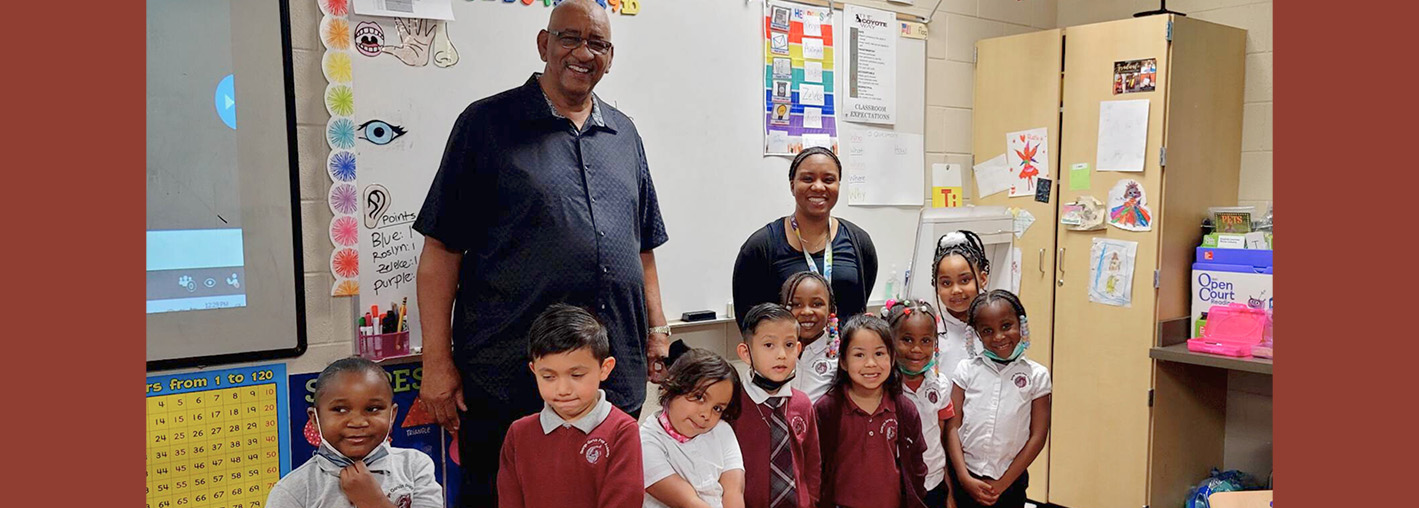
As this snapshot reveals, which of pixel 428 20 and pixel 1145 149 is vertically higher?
pixel 428 20

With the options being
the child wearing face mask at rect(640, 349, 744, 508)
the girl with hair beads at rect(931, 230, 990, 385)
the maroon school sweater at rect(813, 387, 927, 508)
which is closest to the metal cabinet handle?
the girl with hair beads at rect(931, 230, 990, 385)

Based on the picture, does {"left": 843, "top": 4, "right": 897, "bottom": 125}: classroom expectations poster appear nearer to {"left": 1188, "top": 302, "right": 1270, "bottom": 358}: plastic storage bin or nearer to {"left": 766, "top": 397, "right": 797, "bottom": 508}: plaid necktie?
{"left": 1188, "top": 302, "right": 1270, "bottom": 358}: plastic storage bin

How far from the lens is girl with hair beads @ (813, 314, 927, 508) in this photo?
7.81 ft

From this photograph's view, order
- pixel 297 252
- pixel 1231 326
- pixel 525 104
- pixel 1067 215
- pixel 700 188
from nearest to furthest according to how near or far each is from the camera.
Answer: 1. pixel 525 104
2. pixel 297 252
3. pixel 700 188
4. pixel 1231 326
5. pixel 1067 215

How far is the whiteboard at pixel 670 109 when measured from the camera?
9.07ft

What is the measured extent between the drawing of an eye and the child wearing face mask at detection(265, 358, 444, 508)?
913 mm

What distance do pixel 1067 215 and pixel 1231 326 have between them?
0.69 meters

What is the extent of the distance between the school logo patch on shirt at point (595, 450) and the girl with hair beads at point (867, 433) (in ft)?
2.13

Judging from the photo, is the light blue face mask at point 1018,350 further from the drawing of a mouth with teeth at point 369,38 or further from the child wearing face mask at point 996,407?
the drawing of a mouth with teeth at point 369,38

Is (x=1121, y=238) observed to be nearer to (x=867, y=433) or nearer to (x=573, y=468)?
(x=867, y=433)

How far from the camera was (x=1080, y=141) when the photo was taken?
12.7 feet

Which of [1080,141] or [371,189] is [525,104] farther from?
[1080,141]

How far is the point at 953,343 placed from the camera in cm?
272

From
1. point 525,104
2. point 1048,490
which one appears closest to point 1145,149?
point 1048,490
